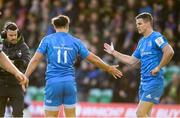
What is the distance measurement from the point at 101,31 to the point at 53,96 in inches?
373

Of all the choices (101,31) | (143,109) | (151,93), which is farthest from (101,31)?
(143,109)

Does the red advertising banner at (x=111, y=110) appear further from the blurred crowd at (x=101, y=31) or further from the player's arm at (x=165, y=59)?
the player's arm at (x=165, y=59)

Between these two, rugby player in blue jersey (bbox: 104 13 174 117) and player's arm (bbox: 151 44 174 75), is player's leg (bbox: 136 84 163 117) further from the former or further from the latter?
player's arm (bbox: 151 44 174 75)

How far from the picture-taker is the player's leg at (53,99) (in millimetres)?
10641

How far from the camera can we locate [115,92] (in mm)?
18500

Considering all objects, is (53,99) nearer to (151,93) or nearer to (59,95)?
(59,95)

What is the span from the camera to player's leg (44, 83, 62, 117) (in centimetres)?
1064

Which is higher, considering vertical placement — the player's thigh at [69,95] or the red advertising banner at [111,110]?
the player's thigh at [69,95]

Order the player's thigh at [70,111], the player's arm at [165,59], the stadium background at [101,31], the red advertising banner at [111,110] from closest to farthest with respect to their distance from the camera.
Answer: the player's thigh at [70,111] < the player's arm at [165,59] < the red advertising banner at [111,110] < the stadium background at [101,31]

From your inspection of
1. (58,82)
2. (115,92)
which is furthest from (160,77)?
(115,92)

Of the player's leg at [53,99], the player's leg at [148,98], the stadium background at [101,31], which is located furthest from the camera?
the stadium background at [101,31]

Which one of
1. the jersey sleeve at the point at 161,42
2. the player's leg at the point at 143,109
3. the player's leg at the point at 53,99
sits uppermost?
the jersey sleeve at the point at 161,42

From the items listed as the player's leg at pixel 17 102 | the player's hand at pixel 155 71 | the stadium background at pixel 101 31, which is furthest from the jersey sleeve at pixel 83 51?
the stadium background at pixel 101 31

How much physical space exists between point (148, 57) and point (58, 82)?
177 cm
